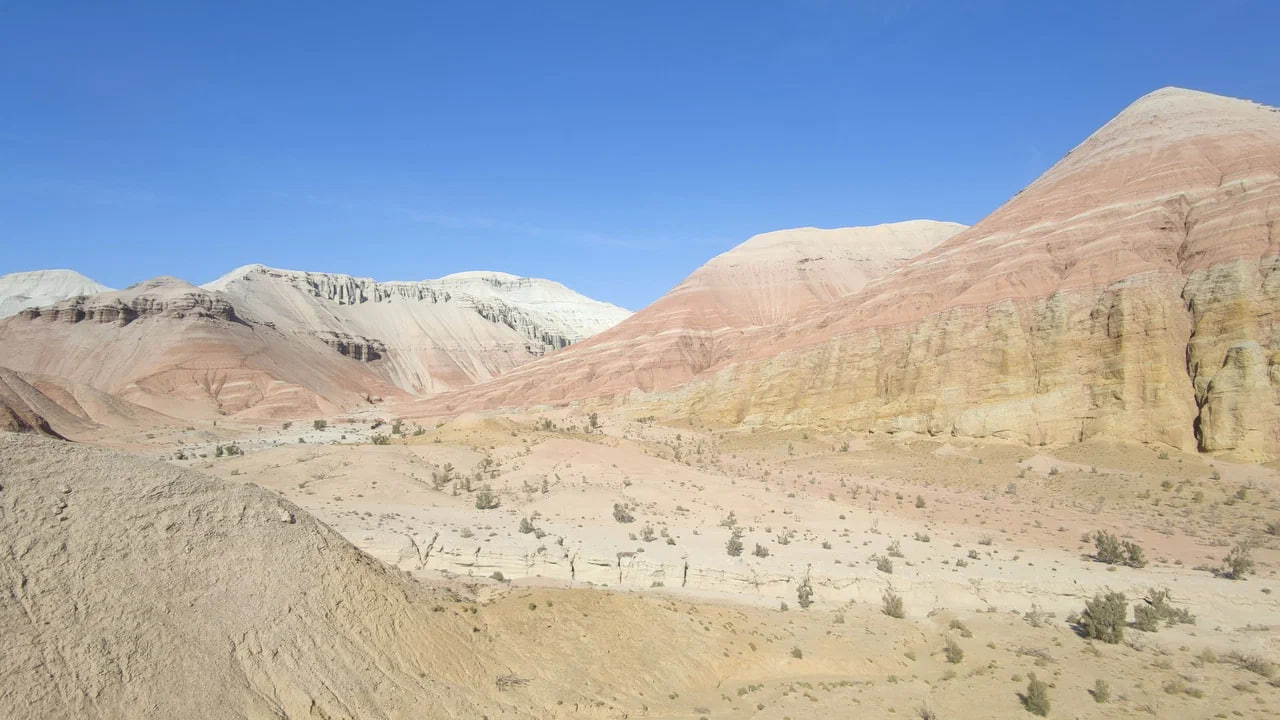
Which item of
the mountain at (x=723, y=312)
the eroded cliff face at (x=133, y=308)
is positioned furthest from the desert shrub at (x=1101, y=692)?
the eroded cliff face at (x=133, y=308)

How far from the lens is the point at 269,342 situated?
3359 inches

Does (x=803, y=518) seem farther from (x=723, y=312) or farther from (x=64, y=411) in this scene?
(x=723, y=312)

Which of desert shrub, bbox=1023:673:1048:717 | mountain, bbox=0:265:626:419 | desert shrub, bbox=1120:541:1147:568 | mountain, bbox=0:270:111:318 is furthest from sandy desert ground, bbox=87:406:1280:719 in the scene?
mountain, bbox=0:270:111:318

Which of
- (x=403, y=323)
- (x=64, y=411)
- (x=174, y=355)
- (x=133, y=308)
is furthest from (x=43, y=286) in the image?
(x=64, y=411)

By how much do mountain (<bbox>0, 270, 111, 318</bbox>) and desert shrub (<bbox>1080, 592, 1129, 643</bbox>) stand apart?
559ft

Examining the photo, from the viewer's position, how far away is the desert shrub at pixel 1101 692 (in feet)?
33.0

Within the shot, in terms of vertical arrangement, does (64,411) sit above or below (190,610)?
above

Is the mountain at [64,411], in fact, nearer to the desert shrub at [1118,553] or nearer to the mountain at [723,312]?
the mountain at [723,312]

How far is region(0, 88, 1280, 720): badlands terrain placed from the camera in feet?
23.5

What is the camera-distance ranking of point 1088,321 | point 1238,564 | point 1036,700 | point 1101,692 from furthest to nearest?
point 1088,321 < point 1238,564 < point 1101,692 < point 1036,700

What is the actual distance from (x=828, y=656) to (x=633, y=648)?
3.47 meters

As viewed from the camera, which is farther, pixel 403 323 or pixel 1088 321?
pixel 403 323

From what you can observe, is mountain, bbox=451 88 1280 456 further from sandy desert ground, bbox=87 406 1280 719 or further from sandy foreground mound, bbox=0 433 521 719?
sandy foreground mound, bbox=0 433 521 719

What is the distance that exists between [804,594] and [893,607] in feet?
5.65
